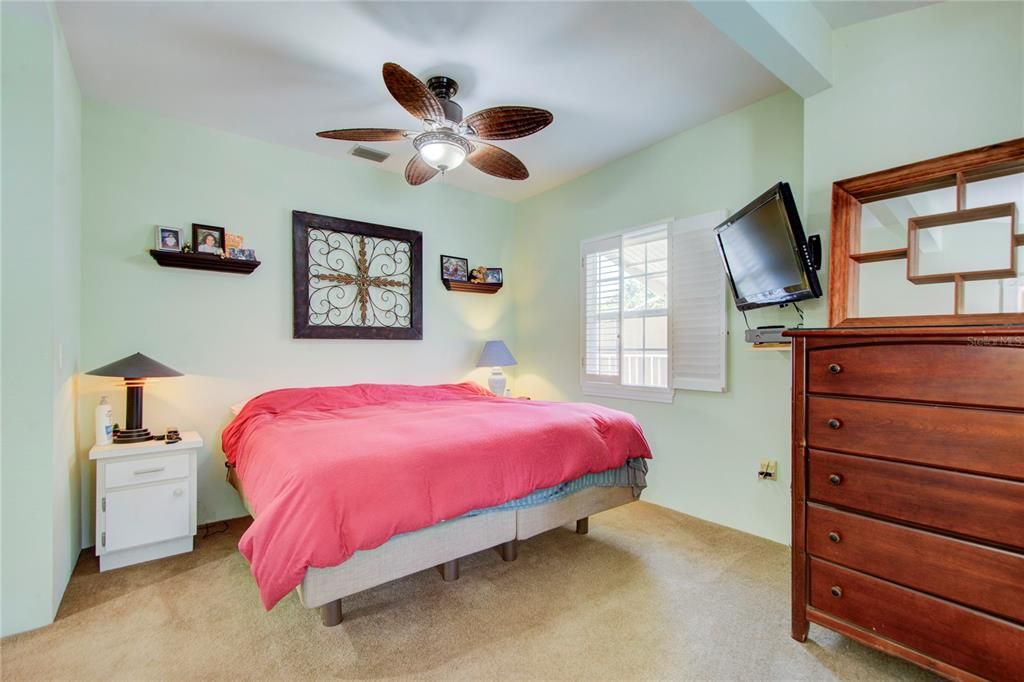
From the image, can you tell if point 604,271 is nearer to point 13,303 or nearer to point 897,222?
point 897,222

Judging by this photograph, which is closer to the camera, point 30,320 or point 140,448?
point 30,320

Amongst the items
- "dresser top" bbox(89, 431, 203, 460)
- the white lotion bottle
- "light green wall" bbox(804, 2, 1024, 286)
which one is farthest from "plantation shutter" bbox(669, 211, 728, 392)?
the white lotion bottle

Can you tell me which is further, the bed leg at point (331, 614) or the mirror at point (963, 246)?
the bed leg at point (331, 614)

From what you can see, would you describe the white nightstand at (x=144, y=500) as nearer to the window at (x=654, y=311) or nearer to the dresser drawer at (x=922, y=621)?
the window at (x=654, y=311)

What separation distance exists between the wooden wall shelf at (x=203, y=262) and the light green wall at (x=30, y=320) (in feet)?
2.81

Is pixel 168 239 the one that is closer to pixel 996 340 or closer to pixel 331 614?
pixel 331 614

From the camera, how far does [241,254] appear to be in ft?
10.5

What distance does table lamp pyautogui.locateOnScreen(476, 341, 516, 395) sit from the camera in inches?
169

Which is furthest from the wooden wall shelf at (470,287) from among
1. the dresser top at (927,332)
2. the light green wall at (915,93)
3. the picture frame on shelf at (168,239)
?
the dresser top at (927,332)

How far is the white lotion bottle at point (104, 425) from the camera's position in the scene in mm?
2529

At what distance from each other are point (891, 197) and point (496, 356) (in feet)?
10.1

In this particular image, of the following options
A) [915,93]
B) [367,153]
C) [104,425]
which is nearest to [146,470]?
[104,425]

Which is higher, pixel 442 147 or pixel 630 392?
pixel 442 147

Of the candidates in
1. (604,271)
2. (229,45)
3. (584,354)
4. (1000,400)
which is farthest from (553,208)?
(1000,400)
